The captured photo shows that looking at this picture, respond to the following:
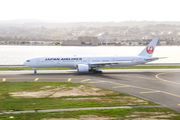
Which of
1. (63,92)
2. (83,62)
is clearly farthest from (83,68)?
(63,92)

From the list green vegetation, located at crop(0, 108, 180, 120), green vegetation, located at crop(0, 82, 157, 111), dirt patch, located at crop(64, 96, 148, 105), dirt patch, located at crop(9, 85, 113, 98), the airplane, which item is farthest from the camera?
the airplane

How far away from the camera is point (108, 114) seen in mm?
20766

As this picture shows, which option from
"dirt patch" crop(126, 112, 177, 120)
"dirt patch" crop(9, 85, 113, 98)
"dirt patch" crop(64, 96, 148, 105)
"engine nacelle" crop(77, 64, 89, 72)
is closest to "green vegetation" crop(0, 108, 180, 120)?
"dirt patch" crop(126, 112, 177, 120)

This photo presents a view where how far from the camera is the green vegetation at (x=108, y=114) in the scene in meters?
19.9

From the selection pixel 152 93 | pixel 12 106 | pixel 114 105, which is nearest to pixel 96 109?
pixel 114 105

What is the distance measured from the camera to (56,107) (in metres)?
23.0

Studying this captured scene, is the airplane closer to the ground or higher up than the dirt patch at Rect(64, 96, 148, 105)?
higher up

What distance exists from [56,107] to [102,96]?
7.51 meters

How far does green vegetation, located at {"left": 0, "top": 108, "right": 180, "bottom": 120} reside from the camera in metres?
19.9

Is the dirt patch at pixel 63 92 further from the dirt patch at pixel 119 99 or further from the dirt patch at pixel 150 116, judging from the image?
the dirt patch at pixel 150 116

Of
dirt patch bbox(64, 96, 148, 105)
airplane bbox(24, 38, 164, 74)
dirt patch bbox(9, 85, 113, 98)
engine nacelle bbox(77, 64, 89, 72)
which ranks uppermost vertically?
airplane bbox(24, 38, 164, 74)

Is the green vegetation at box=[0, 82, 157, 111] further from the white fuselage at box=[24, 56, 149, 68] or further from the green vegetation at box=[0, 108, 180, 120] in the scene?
the white fuselage at box=[24, 56, 149, 68]

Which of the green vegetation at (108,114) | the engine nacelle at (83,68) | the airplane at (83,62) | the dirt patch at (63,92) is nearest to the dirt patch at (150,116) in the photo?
the green vegetation at (108,114)

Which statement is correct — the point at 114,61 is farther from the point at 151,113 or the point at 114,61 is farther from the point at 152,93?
the point at 151,113
